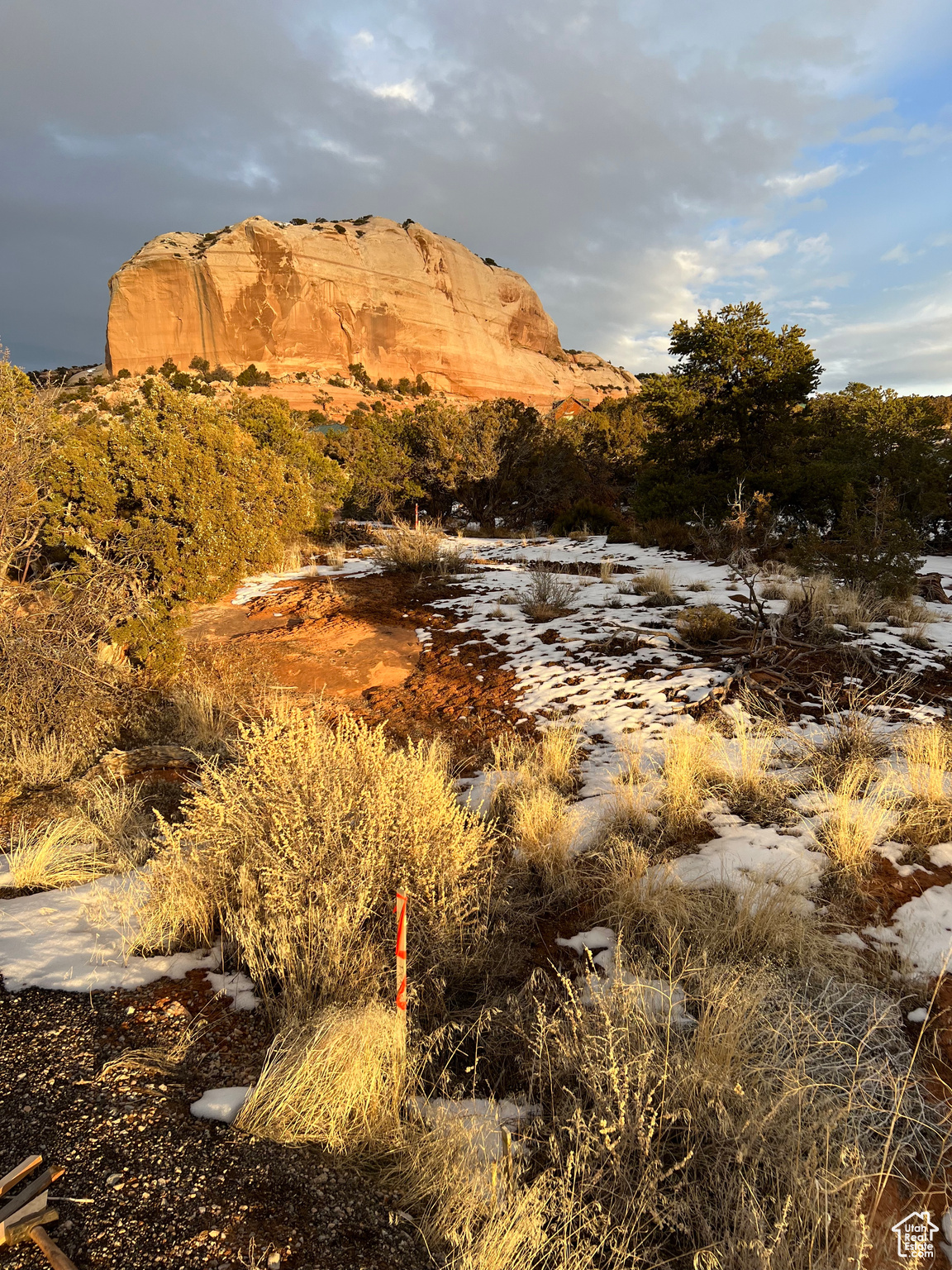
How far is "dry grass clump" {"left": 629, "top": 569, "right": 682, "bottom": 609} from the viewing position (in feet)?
26.3

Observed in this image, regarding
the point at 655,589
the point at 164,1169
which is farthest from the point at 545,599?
the point at 164,1169

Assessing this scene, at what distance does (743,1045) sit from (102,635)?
6106mm

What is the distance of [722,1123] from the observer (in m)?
1.65

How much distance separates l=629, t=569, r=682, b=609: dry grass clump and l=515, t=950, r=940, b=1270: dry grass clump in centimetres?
620

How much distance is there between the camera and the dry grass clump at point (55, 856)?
9.88 ft

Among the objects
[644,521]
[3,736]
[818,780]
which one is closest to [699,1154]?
[818,780]

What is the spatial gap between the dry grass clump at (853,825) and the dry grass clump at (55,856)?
3830 millimetres

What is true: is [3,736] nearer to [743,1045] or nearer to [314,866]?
[314,866]

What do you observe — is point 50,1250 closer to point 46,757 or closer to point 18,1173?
point 18,1173

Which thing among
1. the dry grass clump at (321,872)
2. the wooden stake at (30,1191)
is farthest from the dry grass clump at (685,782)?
the wooden stake at (30,1191)

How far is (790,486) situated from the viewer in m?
11.1

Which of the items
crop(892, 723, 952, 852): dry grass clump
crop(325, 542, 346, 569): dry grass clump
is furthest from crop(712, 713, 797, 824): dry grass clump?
crop(325, 542, 346, 569): dry grass clump

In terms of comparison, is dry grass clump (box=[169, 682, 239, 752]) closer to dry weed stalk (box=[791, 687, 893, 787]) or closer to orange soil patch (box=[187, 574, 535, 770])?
orange soil patch (box=[187, 574, 535, 770])

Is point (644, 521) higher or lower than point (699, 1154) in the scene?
higher
